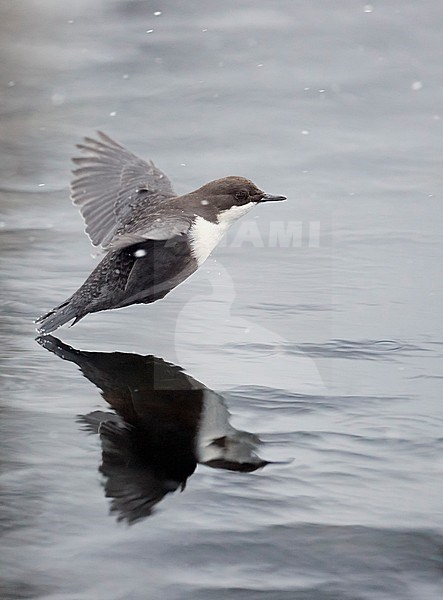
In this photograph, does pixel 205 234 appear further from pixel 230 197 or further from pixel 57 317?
pixel 57 317

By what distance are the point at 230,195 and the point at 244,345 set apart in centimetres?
73

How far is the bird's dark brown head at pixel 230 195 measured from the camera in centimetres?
565

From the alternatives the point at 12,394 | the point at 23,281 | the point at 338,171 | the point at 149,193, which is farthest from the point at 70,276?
the point at 338,171

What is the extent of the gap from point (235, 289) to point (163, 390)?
4.73 feet

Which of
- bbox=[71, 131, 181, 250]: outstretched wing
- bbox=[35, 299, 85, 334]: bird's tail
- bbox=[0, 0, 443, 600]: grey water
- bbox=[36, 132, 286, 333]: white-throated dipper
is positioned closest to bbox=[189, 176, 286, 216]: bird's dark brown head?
bbox=[36, 132, 286, 333]: white-throated dipper

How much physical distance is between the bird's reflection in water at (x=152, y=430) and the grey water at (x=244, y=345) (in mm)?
12

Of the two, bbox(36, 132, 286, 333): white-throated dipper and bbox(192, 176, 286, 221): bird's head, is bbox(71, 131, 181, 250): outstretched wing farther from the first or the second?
bbox(192, 176, 286, 221): bird's head

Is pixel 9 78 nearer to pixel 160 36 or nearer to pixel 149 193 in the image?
pixel 160 36

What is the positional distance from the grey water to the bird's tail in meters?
0.09

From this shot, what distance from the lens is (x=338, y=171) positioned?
835 cm

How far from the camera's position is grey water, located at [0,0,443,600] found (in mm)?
3699

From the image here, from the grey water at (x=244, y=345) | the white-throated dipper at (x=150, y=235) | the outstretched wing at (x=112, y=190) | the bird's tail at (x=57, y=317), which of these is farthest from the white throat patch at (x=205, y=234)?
the bird's tail at (x=57, y=317)

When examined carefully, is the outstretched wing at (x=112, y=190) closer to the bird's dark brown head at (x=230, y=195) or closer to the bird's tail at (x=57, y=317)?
the bird's dark brown head at (x=230, y=195)

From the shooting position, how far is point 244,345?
550cm
